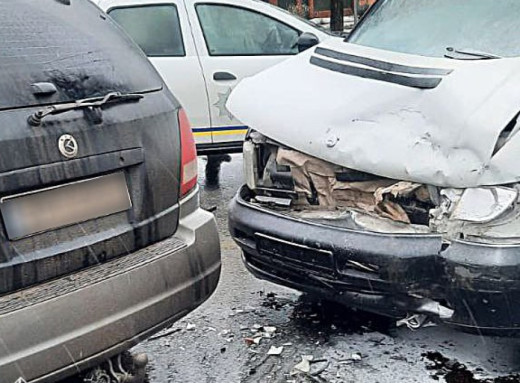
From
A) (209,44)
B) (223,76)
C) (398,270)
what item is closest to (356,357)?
(398,270)

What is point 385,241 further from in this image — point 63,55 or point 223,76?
point 223,76

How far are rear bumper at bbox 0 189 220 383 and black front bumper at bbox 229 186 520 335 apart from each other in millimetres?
468

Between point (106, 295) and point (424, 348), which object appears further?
point (424, 348)

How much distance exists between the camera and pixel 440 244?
2910 mm

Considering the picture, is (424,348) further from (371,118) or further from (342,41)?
(342,41)

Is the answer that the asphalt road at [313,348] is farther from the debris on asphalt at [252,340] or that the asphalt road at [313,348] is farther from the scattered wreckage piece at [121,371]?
the scattered wreckage piece at [121,371]

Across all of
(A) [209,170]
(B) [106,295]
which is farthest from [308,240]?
(A) [209,170]

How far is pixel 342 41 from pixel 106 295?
2572mm

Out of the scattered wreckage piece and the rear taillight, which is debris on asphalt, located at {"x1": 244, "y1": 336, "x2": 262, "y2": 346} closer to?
the scattered wreckage piece

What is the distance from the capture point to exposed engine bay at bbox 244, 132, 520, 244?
2.88m

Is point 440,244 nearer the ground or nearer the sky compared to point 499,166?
nearer the ground

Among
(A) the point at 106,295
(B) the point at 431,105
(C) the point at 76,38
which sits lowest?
(A) the point at 106,295

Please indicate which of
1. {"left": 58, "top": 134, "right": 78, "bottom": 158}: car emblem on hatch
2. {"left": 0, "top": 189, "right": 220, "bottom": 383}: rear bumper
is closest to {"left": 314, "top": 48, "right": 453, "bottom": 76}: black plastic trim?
{"left": 0, "top": 189, "right": 220, "bottom": 383}: rear bumper

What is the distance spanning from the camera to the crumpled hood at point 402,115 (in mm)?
2945
